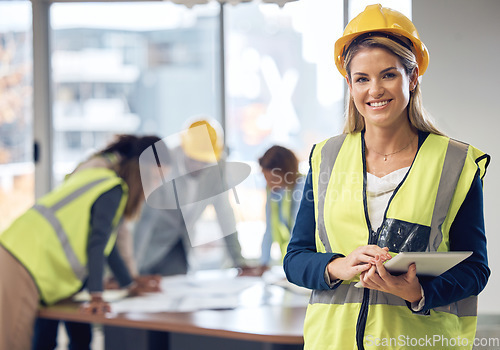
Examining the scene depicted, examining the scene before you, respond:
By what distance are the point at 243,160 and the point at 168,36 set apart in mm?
1157

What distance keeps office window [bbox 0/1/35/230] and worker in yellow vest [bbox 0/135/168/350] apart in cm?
143

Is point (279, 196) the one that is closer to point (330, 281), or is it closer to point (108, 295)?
point (108, 295)

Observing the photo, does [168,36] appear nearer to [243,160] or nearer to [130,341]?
[243,160]

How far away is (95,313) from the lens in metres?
2.22

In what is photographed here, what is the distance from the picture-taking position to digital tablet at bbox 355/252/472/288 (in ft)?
3.37

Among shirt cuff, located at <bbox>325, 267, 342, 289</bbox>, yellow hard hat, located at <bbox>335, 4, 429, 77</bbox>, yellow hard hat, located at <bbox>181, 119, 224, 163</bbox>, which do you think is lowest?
shirt cuff, located at <bbox>325, 267, 342, 289</bbox>

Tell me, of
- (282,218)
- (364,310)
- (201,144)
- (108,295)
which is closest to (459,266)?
(364,310)

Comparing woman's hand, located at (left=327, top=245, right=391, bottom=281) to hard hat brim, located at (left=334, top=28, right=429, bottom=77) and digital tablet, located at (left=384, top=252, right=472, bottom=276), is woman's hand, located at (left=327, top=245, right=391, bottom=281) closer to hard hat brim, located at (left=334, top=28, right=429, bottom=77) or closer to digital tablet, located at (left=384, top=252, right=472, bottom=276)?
digital tablet, located at (left=384, top=252, right=472, bottom=276)

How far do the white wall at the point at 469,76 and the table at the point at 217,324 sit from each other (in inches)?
27.9

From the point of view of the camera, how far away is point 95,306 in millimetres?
2238

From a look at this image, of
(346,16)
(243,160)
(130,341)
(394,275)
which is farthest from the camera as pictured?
(243,160)

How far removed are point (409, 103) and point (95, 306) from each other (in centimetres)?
156

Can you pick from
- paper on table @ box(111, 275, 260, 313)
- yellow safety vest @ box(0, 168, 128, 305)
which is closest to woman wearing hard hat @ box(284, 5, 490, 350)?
paper on table @ box(111, 275, 260, 313)

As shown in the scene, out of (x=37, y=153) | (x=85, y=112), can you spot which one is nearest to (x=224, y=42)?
(x=85, y=112)
